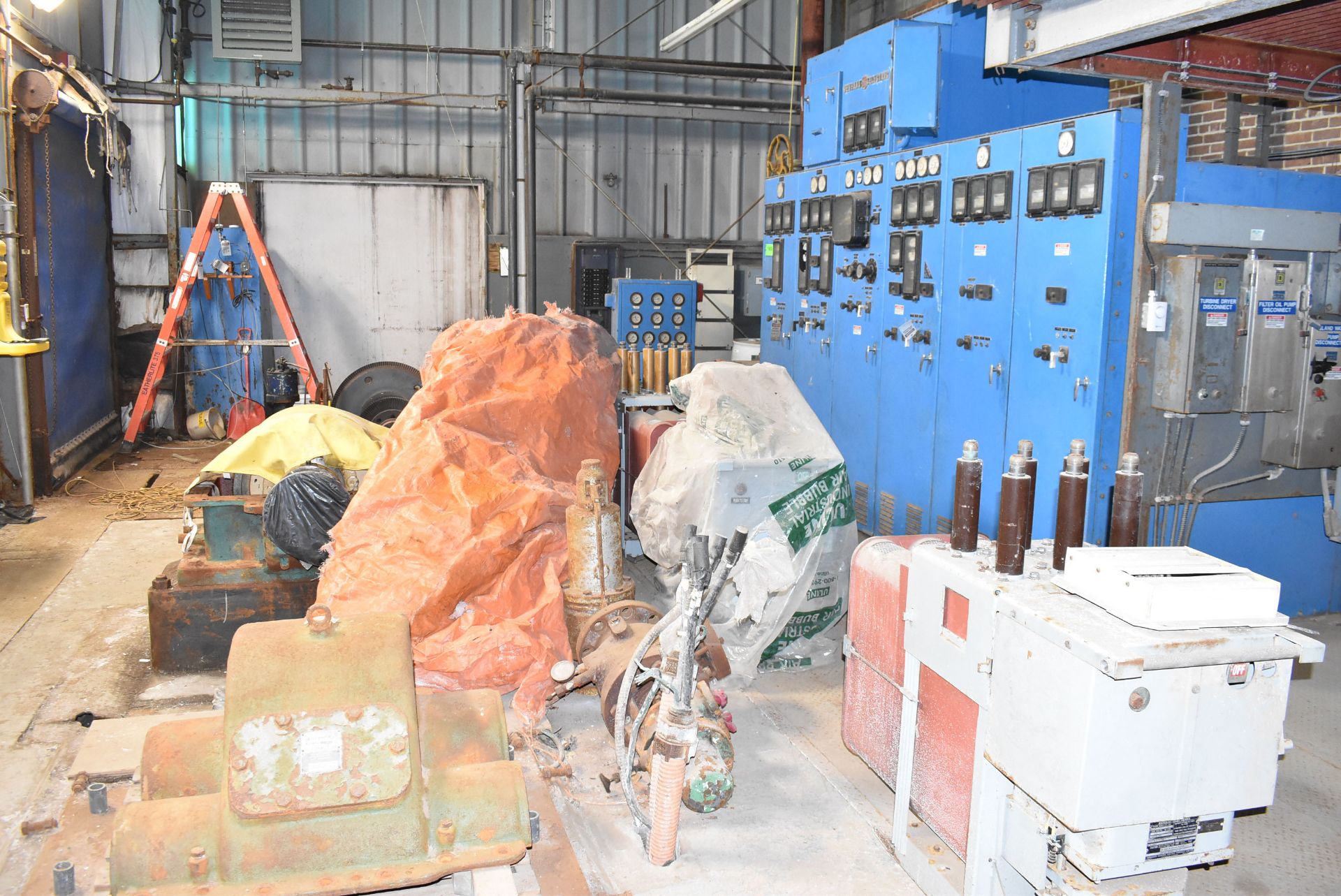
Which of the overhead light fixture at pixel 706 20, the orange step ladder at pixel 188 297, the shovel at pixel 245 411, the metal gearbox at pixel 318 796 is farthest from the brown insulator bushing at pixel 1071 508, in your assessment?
the shovel at pixel 245 411

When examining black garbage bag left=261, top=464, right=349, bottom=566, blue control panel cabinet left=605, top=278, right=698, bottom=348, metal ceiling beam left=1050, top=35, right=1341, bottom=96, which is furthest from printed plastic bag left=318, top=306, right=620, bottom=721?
blue control panel cabinet left=605, top=278, right=698, bottom=348

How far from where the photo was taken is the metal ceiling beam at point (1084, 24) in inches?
92.6

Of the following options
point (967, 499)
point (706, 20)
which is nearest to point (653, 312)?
point (706, 20)

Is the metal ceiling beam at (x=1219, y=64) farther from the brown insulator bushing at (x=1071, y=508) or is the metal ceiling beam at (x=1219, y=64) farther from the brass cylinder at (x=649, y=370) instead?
the brass cylinder at (x=649, y=370)

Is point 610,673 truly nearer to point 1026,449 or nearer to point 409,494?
point 409,494

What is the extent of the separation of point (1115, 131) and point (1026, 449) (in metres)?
2.24

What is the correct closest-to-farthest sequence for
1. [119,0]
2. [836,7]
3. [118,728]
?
[118,728] < [119,0] < [836,7]

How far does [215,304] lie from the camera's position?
380 inches

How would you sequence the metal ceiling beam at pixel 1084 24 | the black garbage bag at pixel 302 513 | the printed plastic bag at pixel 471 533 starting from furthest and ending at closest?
the black garbage bag at pixel 302 513 < the printed plastic bag at pixel 471 533 < the metal ceiling beam at pixel 1084 24

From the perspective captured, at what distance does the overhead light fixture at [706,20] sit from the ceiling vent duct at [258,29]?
3.56 metres

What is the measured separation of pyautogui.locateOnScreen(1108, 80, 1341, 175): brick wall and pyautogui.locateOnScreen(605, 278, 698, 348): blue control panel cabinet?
3696mm

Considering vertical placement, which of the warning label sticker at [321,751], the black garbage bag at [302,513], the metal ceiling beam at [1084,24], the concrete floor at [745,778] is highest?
the metal ceiling beam at [1084,24]

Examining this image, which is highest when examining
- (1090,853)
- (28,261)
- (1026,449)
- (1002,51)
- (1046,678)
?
(1002,51)

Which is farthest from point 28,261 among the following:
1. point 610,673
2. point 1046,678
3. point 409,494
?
point 1046,678
